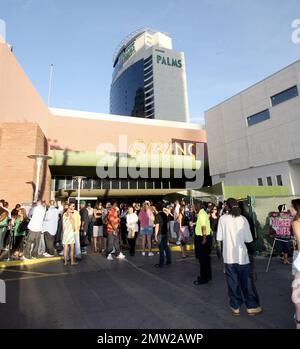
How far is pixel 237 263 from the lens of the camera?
13.3 feet

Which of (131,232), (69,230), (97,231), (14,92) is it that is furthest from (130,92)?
(69,230)

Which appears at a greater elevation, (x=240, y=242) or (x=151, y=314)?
(x=240, y=242)

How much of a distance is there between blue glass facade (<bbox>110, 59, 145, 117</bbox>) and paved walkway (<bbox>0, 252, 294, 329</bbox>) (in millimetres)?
98813

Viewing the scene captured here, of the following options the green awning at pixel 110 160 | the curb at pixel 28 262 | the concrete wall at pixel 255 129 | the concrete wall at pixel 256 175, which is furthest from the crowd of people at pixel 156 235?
the concrete wall at pixel 255 129

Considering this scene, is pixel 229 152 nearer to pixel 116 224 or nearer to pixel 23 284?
pixel 116 224

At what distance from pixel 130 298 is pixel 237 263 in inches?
85.5

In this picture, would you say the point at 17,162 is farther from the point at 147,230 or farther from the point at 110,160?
the point at 147,230

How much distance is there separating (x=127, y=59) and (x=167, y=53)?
19.2 meters

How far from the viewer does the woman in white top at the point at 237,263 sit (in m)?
4.00

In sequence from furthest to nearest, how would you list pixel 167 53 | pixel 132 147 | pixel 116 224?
pixel 167 53, pixel 132 147, pixel 116 224

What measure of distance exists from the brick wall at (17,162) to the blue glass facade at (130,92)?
8846 cm

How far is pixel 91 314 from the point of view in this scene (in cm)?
402

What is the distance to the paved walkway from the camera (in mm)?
3729

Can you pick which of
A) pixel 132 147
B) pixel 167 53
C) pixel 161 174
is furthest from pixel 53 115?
pixel 167 53
